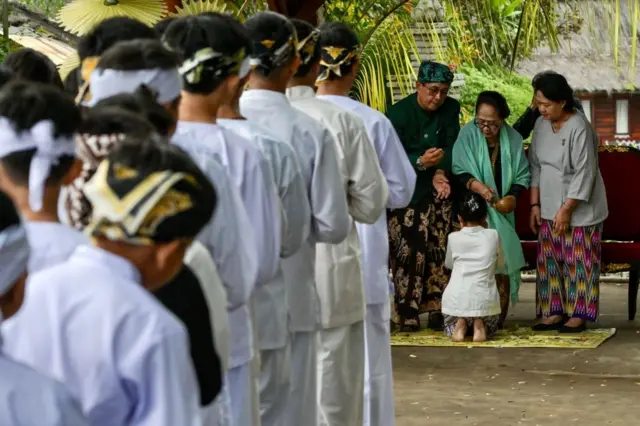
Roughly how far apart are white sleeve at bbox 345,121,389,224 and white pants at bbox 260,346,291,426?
1.07 metres

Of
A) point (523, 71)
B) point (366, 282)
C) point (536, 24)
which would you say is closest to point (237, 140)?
point (366, 282)

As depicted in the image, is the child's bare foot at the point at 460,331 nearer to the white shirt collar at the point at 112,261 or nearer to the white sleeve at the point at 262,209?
the white sleeve at the point at 262,209

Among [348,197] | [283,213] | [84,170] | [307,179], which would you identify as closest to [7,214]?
[84,170]

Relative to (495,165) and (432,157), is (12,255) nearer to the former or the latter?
(432,157)

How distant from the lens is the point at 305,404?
5516 mm

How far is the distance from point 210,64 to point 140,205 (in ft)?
6.13

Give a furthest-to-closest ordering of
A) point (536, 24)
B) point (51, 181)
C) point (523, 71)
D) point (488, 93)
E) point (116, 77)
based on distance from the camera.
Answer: point (523, 71) < point (536, 24) < point (488, 93) < point (116, 77) < point (51, 181)

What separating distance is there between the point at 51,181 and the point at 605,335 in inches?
321

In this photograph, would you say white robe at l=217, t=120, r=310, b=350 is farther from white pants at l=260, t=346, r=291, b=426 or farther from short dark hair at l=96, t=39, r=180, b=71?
short dark hair at l=96, t=39, r=180, b=71

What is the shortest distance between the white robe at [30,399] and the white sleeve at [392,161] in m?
4.69

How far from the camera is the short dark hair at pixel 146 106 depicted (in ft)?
11.0

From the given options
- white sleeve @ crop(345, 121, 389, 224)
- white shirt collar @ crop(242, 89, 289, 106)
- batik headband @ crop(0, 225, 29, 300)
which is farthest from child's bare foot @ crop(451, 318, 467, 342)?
batik headband @ crop(0, 225, 29, 300)

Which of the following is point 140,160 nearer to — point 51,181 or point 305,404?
point 51,181

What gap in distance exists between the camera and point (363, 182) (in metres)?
6.09
